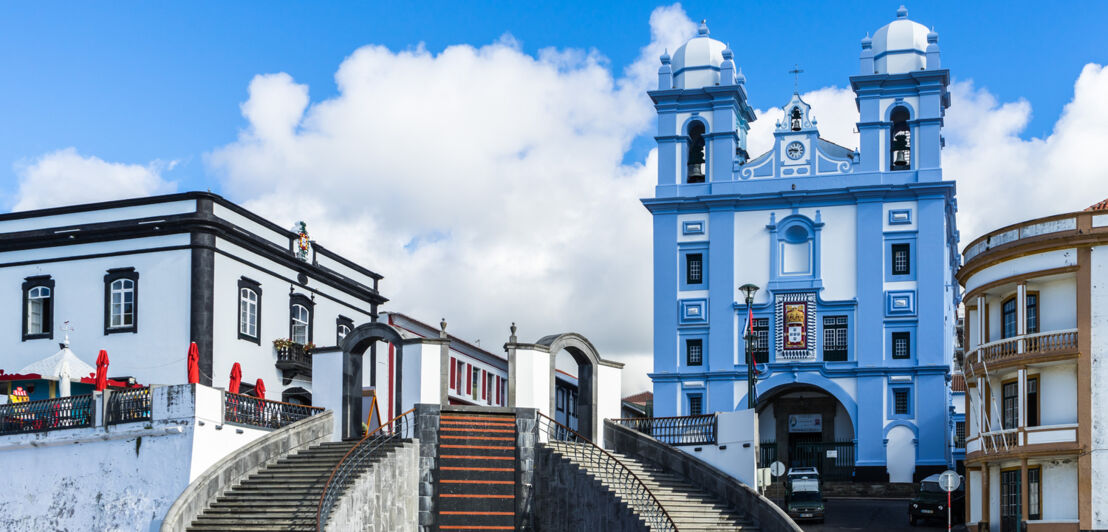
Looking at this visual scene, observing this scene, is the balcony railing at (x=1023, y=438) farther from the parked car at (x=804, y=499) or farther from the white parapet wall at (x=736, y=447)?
the white parapet wall at (x=736, y=447)

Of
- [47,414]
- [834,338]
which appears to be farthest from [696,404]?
[47,414]

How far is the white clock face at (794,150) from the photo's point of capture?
186 ft

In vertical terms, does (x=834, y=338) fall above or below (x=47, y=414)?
above

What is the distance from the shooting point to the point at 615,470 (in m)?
34.8

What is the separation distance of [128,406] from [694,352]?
27.9m

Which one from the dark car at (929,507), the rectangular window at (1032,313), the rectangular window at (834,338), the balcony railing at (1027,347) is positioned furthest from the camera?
the rectangular window at (834,338)

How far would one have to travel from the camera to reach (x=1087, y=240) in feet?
122

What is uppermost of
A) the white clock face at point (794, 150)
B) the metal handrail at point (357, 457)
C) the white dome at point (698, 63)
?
the white dome at point (698, 63)

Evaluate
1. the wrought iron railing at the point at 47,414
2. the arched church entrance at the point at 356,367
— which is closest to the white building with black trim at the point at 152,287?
the arched church entrance at the point at 356,367

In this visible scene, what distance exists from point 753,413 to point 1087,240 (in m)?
9.66

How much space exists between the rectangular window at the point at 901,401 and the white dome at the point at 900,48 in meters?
12.1

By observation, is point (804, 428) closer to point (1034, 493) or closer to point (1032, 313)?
point (1032, 313)

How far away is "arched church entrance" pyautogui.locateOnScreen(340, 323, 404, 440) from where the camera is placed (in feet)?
121

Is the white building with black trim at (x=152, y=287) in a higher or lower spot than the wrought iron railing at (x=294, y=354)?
higher
